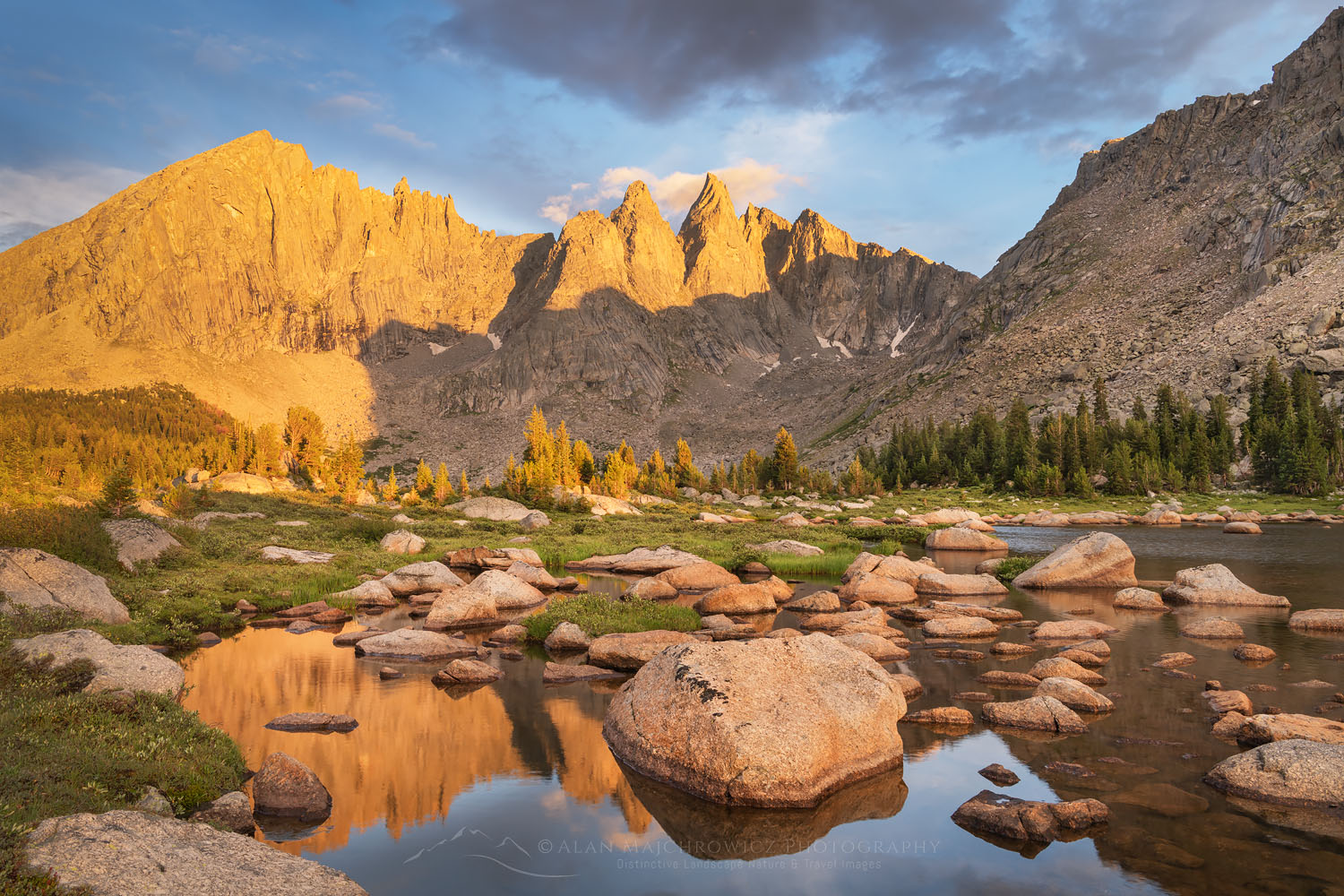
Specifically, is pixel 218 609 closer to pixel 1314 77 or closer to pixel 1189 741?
pixel 1189 741

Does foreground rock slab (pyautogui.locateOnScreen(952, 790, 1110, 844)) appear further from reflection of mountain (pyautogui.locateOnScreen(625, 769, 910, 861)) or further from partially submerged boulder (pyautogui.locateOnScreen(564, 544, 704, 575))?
partially submerged boulder (pyautogui.locateOnScreen(564, 544, 704, 575))

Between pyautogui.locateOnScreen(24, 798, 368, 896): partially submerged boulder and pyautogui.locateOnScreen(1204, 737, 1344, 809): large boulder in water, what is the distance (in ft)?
43.5

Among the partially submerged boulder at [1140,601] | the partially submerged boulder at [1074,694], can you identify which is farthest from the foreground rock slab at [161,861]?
the partially submerged boulder at [1140,601]

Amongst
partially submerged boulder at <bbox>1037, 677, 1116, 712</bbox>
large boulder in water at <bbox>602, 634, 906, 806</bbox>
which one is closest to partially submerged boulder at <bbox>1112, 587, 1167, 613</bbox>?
partially submerged boulder at <bbox>1037, 677, 1116, 712</bbox>

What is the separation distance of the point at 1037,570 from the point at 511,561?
2658 cm

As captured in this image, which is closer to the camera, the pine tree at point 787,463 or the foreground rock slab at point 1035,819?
the foreground rock slab at point 1035,819

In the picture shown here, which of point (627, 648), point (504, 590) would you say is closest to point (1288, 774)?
point (627, 648)

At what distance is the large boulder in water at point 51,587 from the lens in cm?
1960

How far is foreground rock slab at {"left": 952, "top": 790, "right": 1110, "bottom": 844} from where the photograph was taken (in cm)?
1045

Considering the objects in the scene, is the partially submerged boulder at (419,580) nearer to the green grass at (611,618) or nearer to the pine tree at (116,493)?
the green grass at (611,618)

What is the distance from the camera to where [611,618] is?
80.0 ft

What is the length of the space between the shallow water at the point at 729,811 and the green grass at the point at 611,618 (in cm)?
440

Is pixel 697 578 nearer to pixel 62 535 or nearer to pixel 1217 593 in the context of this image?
pixel 1217 593

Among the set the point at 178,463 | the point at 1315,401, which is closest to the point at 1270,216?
the point at 1315,401
